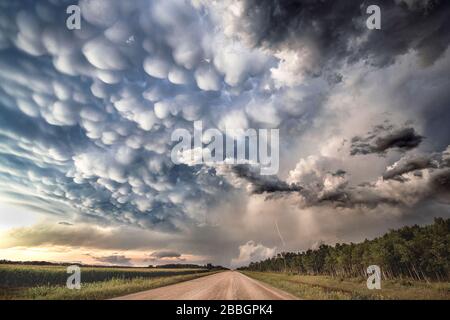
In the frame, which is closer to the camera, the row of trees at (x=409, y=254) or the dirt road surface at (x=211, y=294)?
the dirt road surface at (x=211, y=294)

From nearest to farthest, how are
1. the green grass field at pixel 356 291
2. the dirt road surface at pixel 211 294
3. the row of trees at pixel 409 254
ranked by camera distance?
the dirt road surface at pixel 211 294, the green grass field at pixel 356 291, the row of trees at pixel 409 254

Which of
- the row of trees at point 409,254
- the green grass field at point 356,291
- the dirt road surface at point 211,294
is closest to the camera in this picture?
the dirt road surface at point 211,294

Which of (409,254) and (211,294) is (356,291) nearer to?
(211,294)

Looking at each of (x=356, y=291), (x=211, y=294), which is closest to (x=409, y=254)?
(x=356, y=291)

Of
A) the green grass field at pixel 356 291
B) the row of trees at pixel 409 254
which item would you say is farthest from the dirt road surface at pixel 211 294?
the row of trees at pixel 409 254

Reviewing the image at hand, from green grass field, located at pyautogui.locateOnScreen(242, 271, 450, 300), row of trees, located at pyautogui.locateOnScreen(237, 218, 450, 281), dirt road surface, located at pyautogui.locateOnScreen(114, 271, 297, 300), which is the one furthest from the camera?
row of trees, located at pyautogui.locateOnScreen(237, 218, 450, 281)

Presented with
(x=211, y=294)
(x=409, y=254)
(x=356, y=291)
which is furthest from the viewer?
(x=409, y=254)

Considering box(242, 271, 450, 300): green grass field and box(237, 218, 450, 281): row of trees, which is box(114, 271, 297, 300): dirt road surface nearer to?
box(242, 271, 450, 300): green grass field

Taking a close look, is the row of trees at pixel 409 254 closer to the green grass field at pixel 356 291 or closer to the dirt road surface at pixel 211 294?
the green grass field at pixel 356 291

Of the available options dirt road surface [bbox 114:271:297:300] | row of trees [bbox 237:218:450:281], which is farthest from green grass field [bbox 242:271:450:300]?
row of trees [bbox 237:218:450:281]
